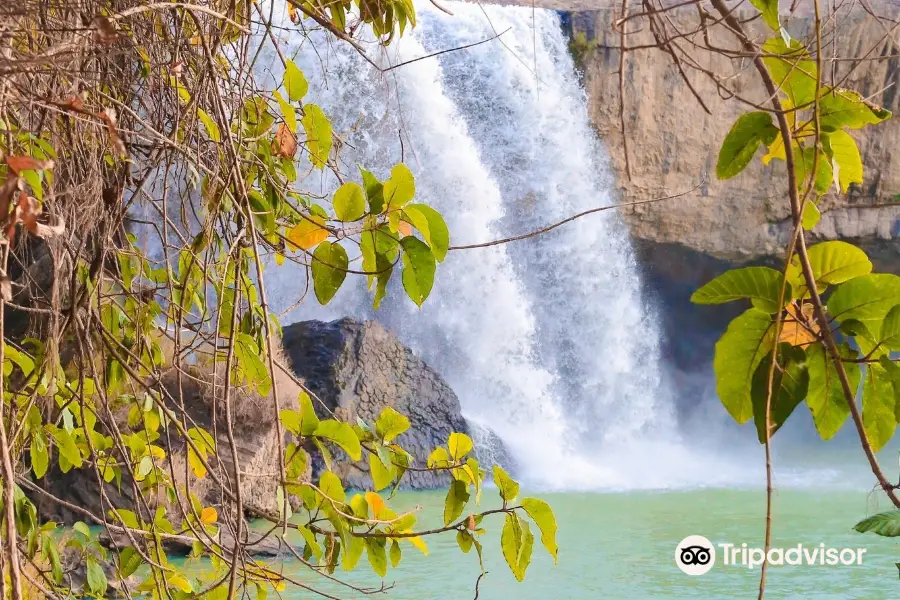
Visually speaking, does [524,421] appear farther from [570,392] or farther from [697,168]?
[697,168]

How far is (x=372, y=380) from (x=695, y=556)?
3.19m

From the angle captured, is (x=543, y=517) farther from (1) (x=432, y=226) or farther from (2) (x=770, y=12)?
(2) (x=770, y=12)

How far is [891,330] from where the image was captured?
1.62ft

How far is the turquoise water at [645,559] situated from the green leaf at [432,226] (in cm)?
257

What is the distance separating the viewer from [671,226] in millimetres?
9664

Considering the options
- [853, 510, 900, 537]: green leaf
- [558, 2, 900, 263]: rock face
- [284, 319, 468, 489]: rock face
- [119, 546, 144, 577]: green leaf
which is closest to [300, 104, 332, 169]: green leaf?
[119, 546, 144, 577]: green leaf

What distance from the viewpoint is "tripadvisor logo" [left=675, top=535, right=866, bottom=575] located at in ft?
14.9

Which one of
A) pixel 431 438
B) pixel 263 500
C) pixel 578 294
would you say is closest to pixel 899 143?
pixel 578 294

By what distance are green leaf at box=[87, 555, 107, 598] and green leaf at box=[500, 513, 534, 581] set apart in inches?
21.0

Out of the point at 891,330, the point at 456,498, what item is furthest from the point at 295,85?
the point at 891,330

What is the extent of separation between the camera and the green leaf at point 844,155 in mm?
592

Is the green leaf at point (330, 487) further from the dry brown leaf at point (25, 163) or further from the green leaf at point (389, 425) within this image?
the dry brown leaf at point (25, 163)

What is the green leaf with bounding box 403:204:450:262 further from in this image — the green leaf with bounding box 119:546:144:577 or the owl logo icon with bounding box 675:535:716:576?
the owl logo icon with bounding box 675:535:716:576

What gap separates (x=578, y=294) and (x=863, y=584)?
5.78 meters
